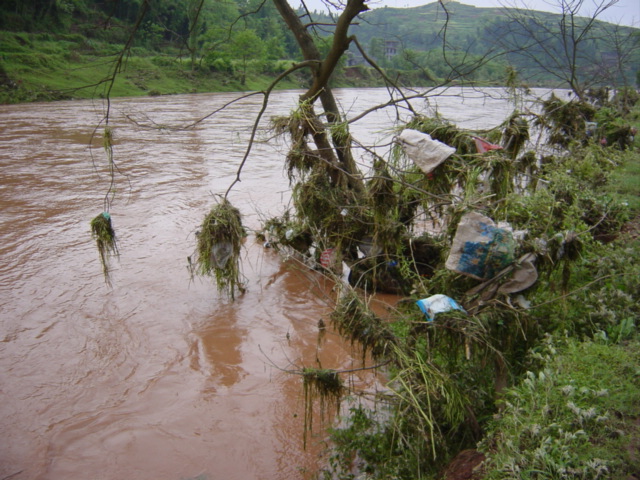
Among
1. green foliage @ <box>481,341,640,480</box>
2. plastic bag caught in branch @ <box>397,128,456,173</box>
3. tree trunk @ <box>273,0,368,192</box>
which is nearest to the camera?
green foliage @ <box>481,341,640,480</box>

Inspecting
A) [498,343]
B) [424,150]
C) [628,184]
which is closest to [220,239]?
[424,150]

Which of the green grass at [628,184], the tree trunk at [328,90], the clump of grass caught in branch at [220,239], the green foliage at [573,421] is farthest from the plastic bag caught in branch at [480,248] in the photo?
the green grass at [628,184]

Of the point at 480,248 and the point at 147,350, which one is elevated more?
the point at 480,248

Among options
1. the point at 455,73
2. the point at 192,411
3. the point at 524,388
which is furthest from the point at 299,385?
the point at 455,73

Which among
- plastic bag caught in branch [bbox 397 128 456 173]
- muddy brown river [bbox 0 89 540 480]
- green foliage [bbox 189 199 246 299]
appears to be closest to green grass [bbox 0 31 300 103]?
muddy brown river [bbox 0 89 540 480]

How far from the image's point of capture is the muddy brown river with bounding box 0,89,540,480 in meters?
3.09

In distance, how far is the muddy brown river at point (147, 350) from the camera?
3.09m

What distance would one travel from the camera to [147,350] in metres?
4.21

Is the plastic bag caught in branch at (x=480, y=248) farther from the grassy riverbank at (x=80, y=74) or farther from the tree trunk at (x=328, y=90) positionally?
the grassy riverbank at (x=80, y=74)

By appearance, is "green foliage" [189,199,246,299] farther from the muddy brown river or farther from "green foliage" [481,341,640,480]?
"green foliage" [481,341,640,480]

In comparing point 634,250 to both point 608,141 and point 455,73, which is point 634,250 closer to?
point 455,73

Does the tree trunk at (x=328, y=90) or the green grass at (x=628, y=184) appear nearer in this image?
the tree trunk at (x=328, y=90)

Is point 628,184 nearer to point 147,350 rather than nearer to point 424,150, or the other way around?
point 424,150

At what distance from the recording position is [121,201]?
332 inches
